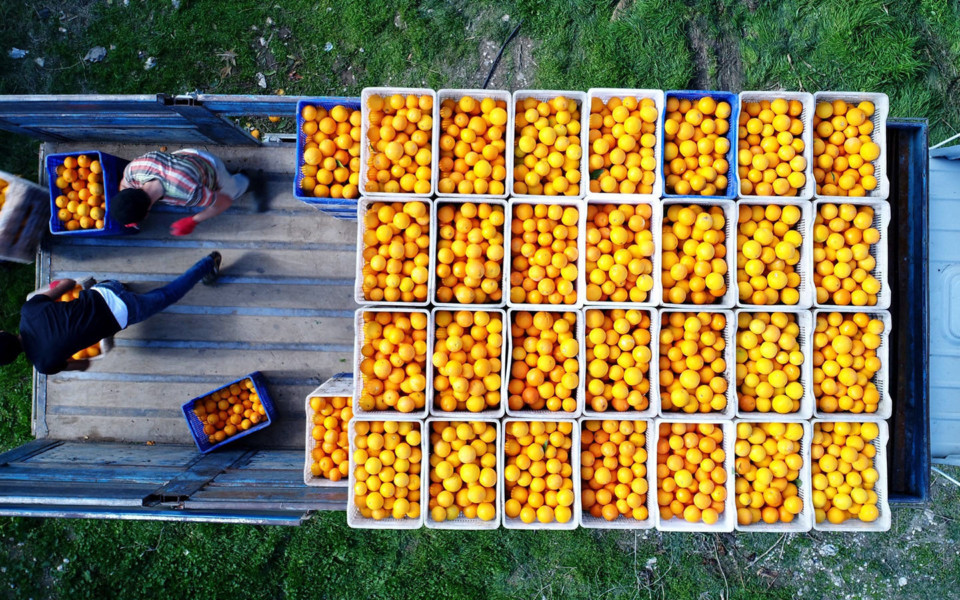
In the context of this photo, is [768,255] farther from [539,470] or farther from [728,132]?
[539,470]

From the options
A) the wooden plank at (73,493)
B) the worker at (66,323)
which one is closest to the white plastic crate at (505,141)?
the worker at (66,323)

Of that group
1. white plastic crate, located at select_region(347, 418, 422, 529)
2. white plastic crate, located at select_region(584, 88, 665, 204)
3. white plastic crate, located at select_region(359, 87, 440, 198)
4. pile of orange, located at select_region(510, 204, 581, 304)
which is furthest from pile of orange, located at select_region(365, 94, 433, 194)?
white plastic crate, located at select_region(347, 418, 422, 529)

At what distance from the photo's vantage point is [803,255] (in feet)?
9.83

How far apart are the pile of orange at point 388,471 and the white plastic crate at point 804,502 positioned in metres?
1.82

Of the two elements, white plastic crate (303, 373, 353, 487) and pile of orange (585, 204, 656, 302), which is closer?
pile of orange (585, 204, 656, 302)

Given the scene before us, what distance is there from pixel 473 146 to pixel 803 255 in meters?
1.97

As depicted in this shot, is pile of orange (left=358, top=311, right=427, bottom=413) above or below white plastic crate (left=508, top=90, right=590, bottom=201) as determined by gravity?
below

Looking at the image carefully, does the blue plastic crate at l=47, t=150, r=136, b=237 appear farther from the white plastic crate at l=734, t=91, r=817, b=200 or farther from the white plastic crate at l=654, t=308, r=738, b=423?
the white plastic crate at l=734, t=91, r=817, b=200

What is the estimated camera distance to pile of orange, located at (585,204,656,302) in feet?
9.62

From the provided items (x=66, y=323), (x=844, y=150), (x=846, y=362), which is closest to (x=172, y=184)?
(x=66, y=323)

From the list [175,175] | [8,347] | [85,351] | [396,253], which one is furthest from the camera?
[85,351]

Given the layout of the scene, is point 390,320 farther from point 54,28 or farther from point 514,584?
point 54,28

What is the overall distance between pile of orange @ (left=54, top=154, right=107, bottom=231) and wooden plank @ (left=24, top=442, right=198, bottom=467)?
1599 millimetres

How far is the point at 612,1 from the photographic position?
4613 millimetres
